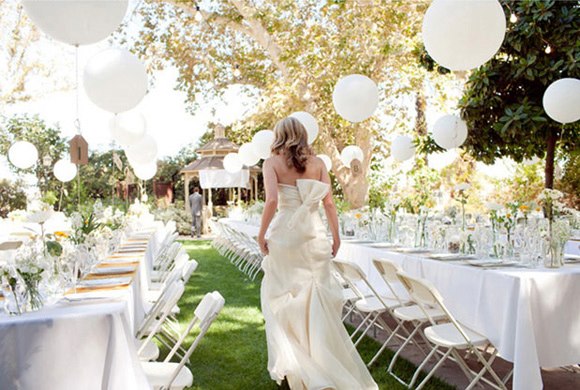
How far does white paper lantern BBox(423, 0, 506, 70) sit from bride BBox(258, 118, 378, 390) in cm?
147

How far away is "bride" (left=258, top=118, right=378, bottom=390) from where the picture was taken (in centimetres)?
387

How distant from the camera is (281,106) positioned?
11664 mm

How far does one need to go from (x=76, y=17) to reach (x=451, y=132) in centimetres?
510

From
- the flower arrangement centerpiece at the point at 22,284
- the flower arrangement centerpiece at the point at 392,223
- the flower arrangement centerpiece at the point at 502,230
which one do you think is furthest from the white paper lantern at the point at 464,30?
the flower arrangement centerpiece at the point at 22,284

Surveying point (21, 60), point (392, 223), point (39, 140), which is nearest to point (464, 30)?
point (392, 223)

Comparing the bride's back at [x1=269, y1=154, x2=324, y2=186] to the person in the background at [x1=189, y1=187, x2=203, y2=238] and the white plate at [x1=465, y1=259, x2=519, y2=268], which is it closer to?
the white plate at [x1=465, y1=259, x2=519, y2=268]

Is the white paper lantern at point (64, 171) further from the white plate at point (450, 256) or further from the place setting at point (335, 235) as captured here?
the white plate at point (450, 256)

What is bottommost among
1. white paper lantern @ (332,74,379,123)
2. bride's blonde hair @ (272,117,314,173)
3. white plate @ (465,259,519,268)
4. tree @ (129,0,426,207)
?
white plate @ (465,259,519,268)

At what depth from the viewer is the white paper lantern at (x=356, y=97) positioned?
741cm

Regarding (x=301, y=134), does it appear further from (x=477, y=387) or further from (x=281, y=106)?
(x=281, y=106)

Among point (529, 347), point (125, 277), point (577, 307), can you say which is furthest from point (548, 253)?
point (125, 277)

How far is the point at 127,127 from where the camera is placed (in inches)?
280

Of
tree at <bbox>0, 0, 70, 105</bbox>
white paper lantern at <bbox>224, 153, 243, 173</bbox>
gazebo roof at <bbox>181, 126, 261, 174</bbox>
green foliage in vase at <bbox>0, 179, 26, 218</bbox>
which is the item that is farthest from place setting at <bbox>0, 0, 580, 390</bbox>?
green foliage in vase at <bbox>0, 179, 26, 218</bbox>

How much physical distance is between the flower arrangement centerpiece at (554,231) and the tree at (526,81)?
9.67 feet
